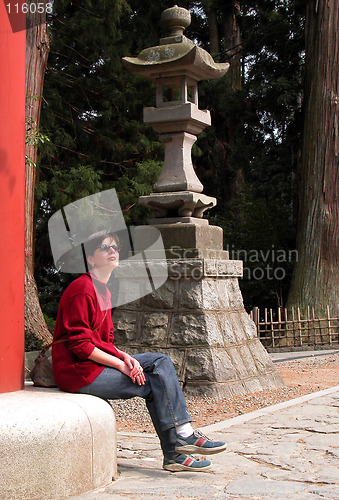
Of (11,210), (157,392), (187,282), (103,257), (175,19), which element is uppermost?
(175,19)

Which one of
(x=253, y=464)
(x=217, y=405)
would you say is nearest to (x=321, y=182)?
(x=217, y=405)

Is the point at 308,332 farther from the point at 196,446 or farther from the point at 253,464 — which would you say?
the point at 196,446

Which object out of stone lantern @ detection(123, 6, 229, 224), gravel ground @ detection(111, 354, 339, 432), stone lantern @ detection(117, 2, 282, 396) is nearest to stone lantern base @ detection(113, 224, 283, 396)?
stone lantern @ detection(117, 2, 282, 396)

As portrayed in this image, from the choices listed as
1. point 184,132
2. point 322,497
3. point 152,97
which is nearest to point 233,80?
point 152,97

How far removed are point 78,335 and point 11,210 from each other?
2.49 ft

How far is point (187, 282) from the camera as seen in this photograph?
19.8 ft

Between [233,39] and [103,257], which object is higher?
[233,39]

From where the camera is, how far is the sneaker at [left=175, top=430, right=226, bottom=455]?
11.3 feet

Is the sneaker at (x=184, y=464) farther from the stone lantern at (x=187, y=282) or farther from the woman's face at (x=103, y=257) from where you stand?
the stone lantern at (x=187, y=282)

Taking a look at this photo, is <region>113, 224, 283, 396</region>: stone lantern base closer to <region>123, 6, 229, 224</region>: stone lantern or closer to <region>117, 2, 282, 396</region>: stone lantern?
<region>117, 2, 282, 396</region>: stone lantern

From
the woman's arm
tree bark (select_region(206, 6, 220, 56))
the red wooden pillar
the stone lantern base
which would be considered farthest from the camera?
tree bark (select_region(206, 6, 220, 56))

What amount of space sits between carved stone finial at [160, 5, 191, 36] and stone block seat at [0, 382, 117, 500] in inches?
180

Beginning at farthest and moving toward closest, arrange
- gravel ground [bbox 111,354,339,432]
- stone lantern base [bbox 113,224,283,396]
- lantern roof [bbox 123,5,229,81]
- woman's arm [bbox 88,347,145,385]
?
lantern roof [bbox 123,5,229,81] → stone lantern base [bbox 113,224,283,396] → gravel ground [bbox 111,354,339,432] → woman's arm [bbox 88,347,145,385]

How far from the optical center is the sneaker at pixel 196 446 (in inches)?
136
